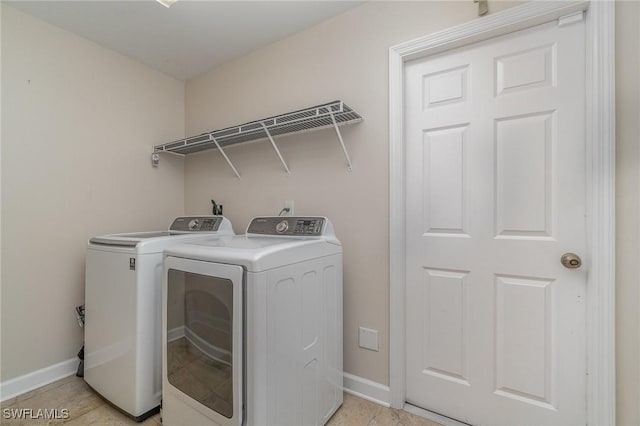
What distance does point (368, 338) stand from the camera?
1709 mm

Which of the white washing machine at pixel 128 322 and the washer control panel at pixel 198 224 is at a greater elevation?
the washer control panel at pixel 198 224

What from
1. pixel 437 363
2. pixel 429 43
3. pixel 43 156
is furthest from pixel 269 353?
pixel 43 156

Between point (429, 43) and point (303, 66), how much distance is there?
2.90 feet

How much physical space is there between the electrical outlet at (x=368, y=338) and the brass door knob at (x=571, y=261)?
1.02 metres

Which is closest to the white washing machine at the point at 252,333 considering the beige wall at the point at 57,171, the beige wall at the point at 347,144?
the beige wall at the point at 347,144

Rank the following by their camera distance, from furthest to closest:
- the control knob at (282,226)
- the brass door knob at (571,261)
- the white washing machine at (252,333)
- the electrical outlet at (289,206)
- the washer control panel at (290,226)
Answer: the electrical outlet at (289,206) → the control knob at (282,226) → the washer control panel at (290,226) → the brass door knob at (571,261) → the white washing machine at (252,333)

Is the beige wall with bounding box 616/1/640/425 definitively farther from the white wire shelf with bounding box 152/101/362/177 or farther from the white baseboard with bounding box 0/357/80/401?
the white baseboard with bounding box 0/357/80/401

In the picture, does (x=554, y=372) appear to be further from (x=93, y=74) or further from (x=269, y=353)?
(x=93, y=74)

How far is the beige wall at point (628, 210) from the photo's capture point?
1139 millimetres

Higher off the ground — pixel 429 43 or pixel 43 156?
pixel 429 43

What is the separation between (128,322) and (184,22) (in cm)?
199

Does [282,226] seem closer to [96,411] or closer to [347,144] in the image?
[347,144]

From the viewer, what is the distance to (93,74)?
2148 mm

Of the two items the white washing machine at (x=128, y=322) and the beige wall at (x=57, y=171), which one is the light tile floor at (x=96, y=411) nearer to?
the white washing machine at (x=128, y=322)
